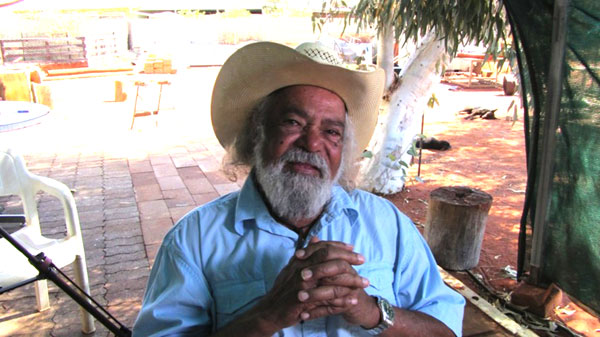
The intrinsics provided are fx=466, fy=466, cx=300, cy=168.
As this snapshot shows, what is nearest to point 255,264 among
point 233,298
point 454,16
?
point 233,298

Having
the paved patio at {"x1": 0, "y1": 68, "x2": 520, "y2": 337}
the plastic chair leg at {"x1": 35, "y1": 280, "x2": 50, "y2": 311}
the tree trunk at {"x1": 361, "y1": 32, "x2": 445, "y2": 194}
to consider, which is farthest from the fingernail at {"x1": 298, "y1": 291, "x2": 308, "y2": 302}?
the tree trunk at {"x1": 361, "y1": 32, "x2": 445, "y2": 194}

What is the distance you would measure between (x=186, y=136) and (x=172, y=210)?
334 centimetres

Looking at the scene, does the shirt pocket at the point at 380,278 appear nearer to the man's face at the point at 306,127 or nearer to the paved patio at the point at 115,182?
the man's face at the point at 306,127

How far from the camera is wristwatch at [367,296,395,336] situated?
4.58 ft

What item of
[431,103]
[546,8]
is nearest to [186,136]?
[431,103]

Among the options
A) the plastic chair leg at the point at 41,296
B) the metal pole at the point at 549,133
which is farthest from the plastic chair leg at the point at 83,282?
the metal pole at the point at 549,133

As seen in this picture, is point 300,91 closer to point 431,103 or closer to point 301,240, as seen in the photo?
point 301,240

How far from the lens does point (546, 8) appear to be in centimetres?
251

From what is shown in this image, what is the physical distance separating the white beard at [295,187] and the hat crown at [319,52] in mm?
327

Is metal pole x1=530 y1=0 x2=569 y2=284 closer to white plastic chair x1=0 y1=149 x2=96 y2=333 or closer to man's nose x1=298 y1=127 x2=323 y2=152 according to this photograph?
man's nose x1=298 y1=127 x2=323 y2=152

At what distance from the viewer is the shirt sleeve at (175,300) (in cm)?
137

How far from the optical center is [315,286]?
1.25 m

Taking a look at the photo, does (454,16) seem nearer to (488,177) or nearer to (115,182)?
(488,177)

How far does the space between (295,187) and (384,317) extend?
485 millimetres
